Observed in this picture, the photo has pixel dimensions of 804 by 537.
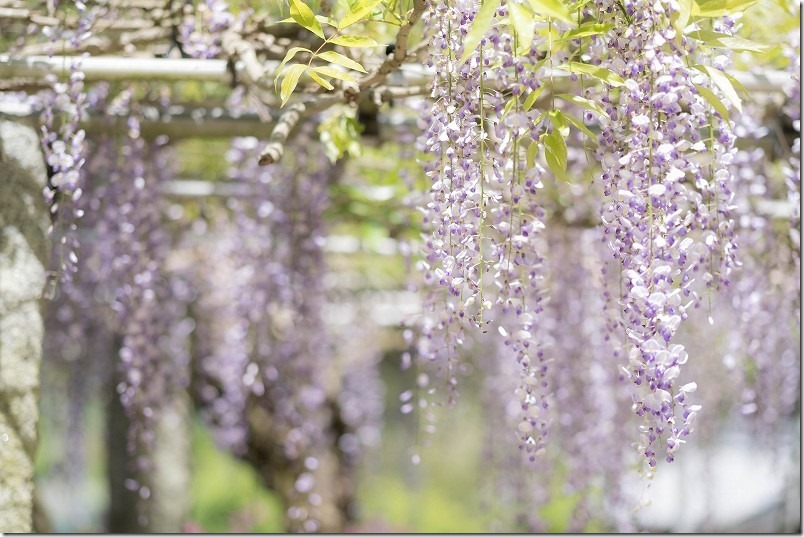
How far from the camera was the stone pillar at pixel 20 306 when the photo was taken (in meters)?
2.28

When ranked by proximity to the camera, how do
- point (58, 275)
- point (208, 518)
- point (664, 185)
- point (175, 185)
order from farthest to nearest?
point (208, 518) → point (175, 185) → point (58, 275) → point (664, 185)

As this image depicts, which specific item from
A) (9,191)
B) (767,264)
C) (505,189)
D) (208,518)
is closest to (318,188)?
(9,191)

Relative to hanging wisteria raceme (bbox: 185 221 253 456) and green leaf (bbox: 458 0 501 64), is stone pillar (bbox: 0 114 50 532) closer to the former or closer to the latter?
hanging wisteria raceme (bbox: 185 221 253 456)

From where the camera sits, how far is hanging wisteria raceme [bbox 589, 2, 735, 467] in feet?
5.47

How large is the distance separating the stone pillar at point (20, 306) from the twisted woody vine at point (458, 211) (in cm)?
7

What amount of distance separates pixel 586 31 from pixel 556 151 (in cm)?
23

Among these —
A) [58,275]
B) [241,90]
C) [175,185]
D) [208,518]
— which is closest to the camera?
[58,275]

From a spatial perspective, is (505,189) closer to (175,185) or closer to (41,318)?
(41,318)

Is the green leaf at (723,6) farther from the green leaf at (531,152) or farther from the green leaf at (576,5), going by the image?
the green leaf at (531,152)

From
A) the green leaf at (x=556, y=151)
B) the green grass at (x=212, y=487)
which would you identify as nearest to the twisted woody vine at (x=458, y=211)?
the green leaf at (x=556, y=151)

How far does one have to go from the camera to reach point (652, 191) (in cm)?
170

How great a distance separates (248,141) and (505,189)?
1.57m

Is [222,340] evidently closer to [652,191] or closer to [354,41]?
[354,41]

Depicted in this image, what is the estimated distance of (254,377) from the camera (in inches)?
126
